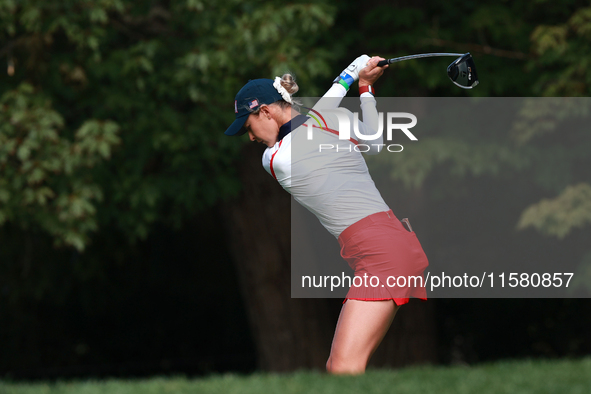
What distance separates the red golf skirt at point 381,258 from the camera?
113 inches

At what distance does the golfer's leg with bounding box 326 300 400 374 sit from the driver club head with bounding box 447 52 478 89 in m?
0.97

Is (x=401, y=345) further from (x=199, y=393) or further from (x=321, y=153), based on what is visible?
(x=321, y=153)

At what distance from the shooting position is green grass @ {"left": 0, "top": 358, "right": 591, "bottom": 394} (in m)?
4.91

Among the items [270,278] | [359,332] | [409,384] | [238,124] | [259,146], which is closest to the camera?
[359,332]

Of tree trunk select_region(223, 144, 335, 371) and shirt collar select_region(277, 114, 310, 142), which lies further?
tree trunk select_region(223, 144, 335, 371)

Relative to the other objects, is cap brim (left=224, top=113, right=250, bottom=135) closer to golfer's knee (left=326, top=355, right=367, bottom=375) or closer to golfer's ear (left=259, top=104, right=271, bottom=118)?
golfer's ear (left=259, top=104, right=271, bottom=118)

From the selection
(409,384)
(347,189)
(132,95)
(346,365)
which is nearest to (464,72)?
(347,189)

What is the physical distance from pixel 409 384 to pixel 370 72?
115 inches

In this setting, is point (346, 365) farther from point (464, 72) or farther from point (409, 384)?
point (409, 384)

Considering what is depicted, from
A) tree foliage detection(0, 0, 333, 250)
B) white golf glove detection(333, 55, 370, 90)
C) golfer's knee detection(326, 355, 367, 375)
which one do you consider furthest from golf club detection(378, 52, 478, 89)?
tree foliage detection(0, 0, 333, 250)

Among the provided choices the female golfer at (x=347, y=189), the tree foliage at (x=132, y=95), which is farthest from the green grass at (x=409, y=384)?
the tree foliage at (x=132, y=95)

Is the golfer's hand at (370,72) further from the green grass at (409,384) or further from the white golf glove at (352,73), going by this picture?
the green grass at (409,384)

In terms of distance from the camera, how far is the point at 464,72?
2990 mm

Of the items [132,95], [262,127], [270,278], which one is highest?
[262,127]
